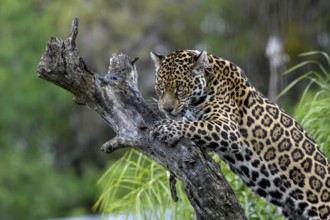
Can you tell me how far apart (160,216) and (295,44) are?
2898 cm

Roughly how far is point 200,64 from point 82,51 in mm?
38411

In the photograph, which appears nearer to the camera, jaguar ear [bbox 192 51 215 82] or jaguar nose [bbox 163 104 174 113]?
jaguar nose [bbox 163 104 174 113]

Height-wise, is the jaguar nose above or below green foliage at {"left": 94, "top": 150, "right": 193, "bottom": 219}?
above

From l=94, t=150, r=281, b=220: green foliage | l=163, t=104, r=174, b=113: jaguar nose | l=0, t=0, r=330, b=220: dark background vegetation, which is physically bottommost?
l=94, t=150, r=281, b=220: green foliage

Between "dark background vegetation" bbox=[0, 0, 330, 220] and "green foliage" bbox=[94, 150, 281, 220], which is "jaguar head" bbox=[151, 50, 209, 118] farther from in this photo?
"dark background vegetation" bbox=[0, 0, 330, 220]

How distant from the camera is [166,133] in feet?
A: 31.6

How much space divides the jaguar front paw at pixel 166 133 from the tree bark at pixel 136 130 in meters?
0.05

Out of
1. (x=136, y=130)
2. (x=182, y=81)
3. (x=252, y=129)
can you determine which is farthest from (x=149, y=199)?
(x=136, y=130)

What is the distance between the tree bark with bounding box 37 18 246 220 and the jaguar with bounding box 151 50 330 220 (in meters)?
0.57

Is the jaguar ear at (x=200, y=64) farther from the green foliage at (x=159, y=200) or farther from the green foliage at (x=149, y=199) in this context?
the green foliage at (x=149, y=199)

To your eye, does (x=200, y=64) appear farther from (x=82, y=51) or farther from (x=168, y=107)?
(x=82, y=51)

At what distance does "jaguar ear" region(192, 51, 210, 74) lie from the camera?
34.3ft

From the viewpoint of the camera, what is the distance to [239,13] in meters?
45.8

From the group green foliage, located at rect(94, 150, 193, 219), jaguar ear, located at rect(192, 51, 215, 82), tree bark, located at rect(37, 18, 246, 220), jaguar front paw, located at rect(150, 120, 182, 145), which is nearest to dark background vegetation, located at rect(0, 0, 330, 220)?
green foliage, located at rect(94, 150, 193, 219)
